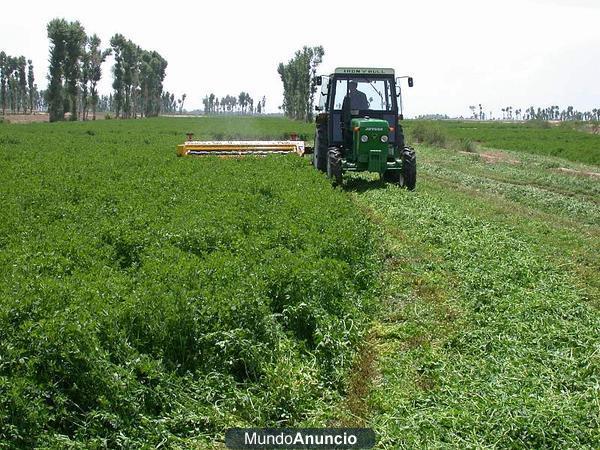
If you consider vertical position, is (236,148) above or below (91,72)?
below

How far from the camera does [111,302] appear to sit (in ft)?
16.3

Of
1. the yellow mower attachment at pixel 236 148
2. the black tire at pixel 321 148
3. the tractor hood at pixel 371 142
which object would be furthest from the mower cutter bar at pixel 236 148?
the tractor hood at pixel 371 142

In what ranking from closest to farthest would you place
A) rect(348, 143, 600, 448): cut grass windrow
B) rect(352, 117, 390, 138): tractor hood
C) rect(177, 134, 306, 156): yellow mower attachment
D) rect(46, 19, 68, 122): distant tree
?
rect(348, 143, 600, 448): cut grass windrow → rect(352, 117, 390, 138): tractor hood → rect(177, 134, 306, 156): yellow mower attachment → rect(46, 19, 68, 122): distant tree

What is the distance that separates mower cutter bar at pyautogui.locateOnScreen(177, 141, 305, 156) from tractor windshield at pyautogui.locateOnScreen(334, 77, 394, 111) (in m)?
5.05

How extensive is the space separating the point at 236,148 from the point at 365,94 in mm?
6082

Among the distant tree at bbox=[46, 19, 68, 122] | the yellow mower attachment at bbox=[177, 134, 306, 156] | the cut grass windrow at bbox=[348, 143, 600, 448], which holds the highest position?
the distant tree at bbox=[46, 19, 68, 122]

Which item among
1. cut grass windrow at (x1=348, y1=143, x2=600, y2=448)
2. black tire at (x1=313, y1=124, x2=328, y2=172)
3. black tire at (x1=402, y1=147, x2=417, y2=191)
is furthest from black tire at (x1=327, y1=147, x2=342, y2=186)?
cut grass windrow at (x1=348, y1=143, x2=600, y2=448)

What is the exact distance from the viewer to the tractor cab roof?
1450cm

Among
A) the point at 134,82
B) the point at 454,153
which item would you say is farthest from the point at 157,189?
the point at 134,82

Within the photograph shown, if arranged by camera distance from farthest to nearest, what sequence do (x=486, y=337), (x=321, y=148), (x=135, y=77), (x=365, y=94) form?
(x=135, y=77)
(x=321, y=148)
(x=365, y=94)
(x=486, y=337)

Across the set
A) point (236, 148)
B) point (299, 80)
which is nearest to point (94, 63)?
point (299, 80)

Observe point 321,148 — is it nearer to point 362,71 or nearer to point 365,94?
point 365,94

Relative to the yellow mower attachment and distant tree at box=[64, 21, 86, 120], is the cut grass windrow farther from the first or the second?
distant tree at box=[64, 21, 86, 120]

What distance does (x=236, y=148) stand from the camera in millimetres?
20016
